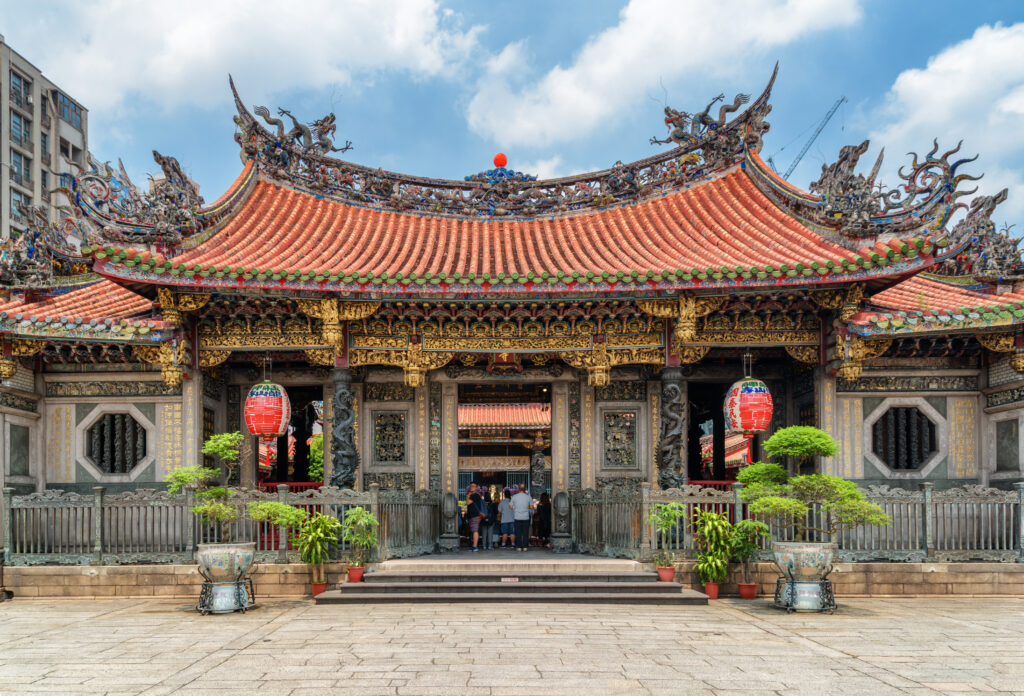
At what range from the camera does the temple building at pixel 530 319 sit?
11.4 meters

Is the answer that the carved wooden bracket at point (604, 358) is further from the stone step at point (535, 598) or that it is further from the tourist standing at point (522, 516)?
the stone step at point (535, 598)

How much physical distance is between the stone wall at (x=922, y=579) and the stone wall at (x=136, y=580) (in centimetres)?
497

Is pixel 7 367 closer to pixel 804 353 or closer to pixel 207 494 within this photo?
pixel 207 494

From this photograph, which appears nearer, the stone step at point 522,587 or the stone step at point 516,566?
the stone step at point 522,587

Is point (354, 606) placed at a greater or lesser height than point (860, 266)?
lesser

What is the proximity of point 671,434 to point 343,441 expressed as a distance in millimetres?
4781

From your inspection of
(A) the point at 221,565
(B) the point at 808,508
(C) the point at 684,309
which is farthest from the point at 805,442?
(A) the point at 221,565

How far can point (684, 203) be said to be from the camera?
14.6 meters

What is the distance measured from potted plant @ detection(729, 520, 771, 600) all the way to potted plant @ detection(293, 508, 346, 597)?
4717 mm

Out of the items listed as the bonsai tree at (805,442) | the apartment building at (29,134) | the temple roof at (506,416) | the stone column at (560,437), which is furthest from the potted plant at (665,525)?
the apartment building at (29,134)

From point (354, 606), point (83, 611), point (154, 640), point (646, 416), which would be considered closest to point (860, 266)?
point (646, 416)

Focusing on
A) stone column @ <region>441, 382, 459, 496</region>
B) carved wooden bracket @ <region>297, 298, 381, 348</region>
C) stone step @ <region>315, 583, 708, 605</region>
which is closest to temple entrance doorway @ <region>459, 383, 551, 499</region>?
stone column @ <region>441, 382, 459, 496</region>

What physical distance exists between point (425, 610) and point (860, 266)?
6.97m

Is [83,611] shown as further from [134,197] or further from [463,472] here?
[463,472]
